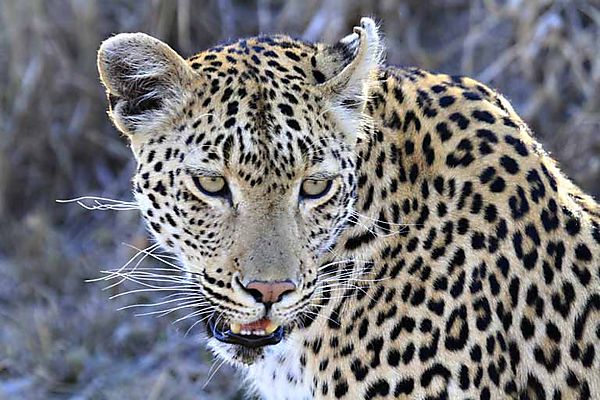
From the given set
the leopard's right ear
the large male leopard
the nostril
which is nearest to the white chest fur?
the large male leopard

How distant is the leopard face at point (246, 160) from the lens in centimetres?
445

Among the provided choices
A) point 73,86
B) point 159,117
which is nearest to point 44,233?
point 73,86

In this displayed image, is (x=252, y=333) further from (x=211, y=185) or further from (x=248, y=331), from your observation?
(x=211, y=185)

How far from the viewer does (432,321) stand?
15.2ft

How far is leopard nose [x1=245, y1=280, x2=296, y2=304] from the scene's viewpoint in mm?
4383

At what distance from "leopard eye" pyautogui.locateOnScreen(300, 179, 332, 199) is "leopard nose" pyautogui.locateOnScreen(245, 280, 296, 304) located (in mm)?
398

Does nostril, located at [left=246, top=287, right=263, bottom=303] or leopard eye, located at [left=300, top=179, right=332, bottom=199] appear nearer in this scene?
nostril, located at [left=246, top=287, right=263, bottom=303]

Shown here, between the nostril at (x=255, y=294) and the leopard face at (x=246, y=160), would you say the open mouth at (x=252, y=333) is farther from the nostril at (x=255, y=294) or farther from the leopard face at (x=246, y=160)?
the nostril at (x=255, y=294)

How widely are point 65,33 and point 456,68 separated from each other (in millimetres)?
3443

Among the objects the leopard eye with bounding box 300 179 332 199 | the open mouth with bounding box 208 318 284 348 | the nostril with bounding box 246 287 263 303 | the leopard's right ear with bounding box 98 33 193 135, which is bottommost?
the open mouth with bounding box 208 318 284 348

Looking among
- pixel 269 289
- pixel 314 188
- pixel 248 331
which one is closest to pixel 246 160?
pixel 314 188

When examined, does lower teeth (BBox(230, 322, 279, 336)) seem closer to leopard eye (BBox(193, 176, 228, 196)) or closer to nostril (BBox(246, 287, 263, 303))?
nostril (BBox(246, 287, 263, 303))

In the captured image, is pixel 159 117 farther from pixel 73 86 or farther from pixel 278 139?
pixel 73 86

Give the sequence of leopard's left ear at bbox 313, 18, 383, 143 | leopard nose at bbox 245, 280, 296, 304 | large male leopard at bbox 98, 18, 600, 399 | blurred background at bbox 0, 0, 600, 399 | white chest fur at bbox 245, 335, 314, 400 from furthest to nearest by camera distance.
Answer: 1. blurred background at bbox 0, 0, 600, 399
2. white chest fur at bbox 245, 335, 314, 400
3. leopard's left ear at bbox 313, 18, 383, 143
4. large male leopard at bbox 98, 18, 600, 399
5. leopard nose at bbox 245, 280, 296, 304
